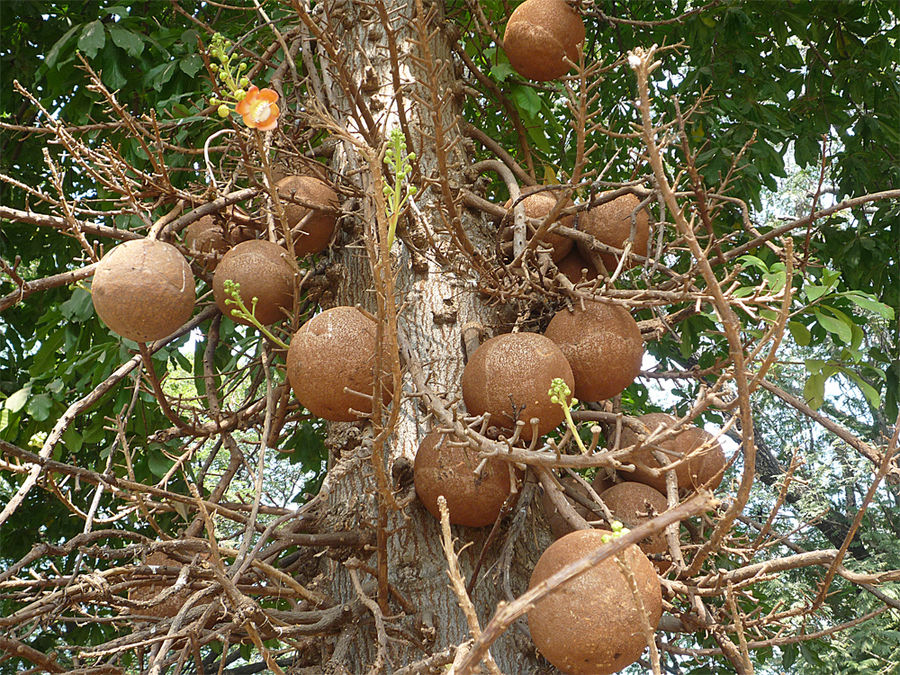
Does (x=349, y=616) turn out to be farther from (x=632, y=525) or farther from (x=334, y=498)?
(x=632, y=525)

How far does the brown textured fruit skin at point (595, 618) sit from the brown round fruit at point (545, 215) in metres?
0.98

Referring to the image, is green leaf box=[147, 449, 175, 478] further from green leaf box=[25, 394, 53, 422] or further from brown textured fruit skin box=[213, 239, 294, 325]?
brown textured fruit skin box=[213, 239, 294, 325]

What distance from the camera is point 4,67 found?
13.5 feet

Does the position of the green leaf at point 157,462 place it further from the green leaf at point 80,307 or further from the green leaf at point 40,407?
the green leaf at point 80,307

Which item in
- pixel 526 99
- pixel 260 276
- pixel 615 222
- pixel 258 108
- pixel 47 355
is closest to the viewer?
pixel 258 108

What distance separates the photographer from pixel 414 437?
2191mm

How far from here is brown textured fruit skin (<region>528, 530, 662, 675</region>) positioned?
146cm

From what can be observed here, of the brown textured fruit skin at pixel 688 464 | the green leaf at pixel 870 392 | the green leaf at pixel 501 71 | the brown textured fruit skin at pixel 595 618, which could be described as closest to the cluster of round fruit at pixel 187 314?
the brown textured fruit skin at pixel 595 618

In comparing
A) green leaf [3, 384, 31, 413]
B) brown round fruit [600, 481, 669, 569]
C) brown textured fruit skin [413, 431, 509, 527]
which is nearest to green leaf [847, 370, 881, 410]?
brown round fruit [600, 481, 669, 569]

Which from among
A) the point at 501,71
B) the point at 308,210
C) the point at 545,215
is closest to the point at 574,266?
the point at 545,215

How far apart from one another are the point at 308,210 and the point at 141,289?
679mm

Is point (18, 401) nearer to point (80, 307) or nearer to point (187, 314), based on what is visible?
point (80, 307)

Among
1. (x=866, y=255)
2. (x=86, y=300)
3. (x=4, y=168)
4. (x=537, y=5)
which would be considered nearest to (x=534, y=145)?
(x=537, y=5)

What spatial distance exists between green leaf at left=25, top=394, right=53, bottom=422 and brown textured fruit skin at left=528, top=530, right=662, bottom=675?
2.49 metres
